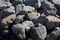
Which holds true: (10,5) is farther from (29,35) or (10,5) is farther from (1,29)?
(29,35)

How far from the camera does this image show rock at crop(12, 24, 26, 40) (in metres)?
2.52

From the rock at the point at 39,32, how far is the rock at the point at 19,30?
0.36 ft

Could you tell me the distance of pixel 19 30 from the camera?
101 inches

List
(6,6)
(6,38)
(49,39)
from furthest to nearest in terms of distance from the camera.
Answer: (6,6), (6,38), (49,39)

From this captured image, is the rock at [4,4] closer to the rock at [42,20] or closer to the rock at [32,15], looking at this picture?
the rock at [32,15]

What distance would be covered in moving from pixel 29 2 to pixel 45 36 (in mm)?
670

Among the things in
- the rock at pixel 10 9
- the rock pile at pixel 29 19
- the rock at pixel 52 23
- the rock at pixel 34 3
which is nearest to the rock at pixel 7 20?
the rock pile at pixel 29 19

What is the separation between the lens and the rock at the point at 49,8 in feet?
9.09

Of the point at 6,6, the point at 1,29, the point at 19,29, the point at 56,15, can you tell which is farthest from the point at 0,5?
the point at 56,15

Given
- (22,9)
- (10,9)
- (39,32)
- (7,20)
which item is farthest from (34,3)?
(39,32)

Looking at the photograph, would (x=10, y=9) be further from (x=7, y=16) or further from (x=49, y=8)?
(x=49, y=8)

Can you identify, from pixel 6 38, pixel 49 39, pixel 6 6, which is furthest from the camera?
pixel 6 6

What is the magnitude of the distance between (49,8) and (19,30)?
Result: 0.52 m

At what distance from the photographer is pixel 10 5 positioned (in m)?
2.94
